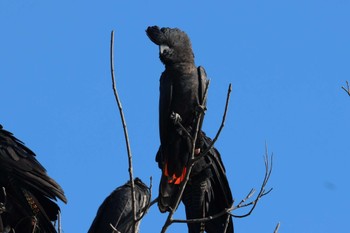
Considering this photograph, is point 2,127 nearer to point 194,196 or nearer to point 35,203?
point 35,203

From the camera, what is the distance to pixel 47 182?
9688 millimetres

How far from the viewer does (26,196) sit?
9602 mm

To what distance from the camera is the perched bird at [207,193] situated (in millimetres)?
9492

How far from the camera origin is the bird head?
8.95 metres

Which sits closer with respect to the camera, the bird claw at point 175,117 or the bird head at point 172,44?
the bird claw at point 175,117

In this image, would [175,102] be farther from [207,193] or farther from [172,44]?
[207,193]

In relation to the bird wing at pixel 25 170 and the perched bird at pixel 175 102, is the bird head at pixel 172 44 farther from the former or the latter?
the bird wing at pixel 25 170

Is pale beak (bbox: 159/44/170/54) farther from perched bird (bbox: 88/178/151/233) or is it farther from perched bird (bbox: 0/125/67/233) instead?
perched bird (bbox: 0/125/67/233)

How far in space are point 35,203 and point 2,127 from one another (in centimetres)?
122

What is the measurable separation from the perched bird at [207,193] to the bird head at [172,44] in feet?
3.65

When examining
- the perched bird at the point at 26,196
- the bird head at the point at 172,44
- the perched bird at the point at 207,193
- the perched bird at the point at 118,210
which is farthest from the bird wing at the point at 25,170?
the bird head at the point at 172,44

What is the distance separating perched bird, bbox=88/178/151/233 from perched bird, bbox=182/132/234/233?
2.04 feet

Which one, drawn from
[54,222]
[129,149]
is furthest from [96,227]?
[129,149]

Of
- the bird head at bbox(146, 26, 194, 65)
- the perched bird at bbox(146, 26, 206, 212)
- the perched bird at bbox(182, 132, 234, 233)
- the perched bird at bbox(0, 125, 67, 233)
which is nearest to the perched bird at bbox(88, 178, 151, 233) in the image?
the perched bird at bbox(146, 26, 206, 212)
